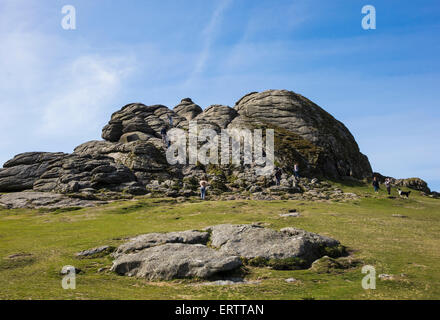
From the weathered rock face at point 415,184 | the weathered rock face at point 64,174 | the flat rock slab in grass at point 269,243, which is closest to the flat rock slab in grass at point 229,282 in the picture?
the flat rock slab in grass at point 269,243

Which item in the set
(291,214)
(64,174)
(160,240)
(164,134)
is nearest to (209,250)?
(160,240)

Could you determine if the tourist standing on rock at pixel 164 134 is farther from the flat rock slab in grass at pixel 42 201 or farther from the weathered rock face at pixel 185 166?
the flat rock slab in grass at pixel 42 201

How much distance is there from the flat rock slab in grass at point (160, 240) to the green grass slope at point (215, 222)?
184 cm

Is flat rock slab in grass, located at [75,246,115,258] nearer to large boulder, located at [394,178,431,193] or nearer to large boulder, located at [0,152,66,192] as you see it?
large boulder, located at [0,152,66,192]

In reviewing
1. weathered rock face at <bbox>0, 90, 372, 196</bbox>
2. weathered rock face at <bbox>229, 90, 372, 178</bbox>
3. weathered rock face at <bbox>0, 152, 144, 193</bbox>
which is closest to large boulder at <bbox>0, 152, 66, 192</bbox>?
weathered rock face at <bbox>0, 152, 144, 193</bbox>

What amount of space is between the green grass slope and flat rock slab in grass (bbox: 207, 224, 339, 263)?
7.54 ft

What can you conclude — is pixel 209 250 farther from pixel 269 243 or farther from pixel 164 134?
pixel 164 134

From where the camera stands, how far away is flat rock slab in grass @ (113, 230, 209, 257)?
27859 millimetres

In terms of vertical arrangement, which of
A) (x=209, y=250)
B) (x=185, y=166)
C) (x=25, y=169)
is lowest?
(x=209, y=250)

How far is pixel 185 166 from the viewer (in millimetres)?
89125

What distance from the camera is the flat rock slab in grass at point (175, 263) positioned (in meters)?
22.5

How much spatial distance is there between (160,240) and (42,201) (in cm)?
4535
